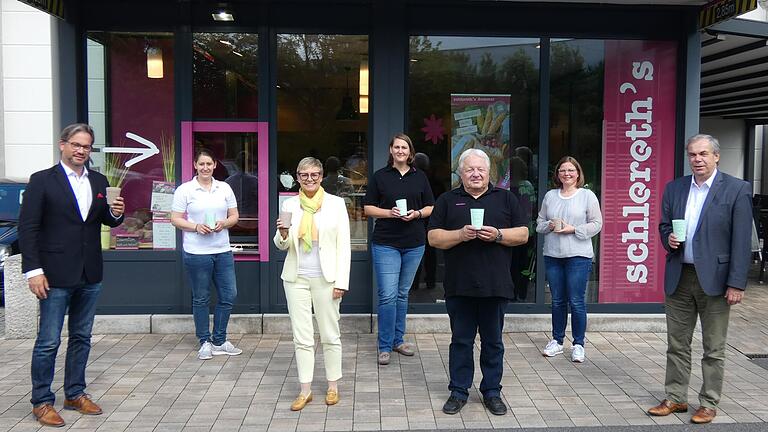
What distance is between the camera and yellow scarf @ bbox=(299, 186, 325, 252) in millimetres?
4738

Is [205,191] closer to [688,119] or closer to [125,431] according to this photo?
[125,431]

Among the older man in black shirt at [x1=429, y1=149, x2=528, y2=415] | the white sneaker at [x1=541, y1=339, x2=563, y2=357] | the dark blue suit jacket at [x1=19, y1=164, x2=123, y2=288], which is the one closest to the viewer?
the dark blue suit jacket at [x1=19, y1=164, x2=123, y2=288]

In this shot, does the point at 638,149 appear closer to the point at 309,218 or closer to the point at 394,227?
the point at 394,227

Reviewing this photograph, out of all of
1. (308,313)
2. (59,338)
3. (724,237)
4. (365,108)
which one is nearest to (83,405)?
(59,338)

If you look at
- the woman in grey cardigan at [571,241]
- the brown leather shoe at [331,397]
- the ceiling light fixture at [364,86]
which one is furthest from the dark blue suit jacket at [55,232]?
the woman in grey cardigan at [571,241]

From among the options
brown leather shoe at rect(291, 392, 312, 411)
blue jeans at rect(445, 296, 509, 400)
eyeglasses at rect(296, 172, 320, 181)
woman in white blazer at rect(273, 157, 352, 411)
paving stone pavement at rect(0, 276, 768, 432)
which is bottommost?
paving stone pavement at rect(0, 276, 768, 432)

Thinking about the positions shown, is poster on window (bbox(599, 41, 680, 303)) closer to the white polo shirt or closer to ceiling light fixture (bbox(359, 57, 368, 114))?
ceiling light fixture (bbox(359, 57, 368, 114))

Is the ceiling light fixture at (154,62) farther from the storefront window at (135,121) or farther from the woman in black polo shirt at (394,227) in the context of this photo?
the woman in black polo shirt at (394,227)

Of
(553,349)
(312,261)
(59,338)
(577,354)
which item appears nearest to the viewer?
(59,338)

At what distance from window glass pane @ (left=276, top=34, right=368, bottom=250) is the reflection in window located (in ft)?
6.87

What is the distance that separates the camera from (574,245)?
232 inches

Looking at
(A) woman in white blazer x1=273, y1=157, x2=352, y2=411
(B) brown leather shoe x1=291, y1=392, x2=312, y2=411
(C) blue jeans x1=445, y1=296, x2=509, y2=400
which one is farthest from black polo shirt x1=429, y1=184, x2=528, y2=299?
(B) brown leather shoe x1=291, y1=392, x2=312, y2=411

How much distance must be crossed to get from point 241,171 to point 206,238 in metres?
1.43

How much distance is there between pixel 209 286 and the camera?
20.0 ft
